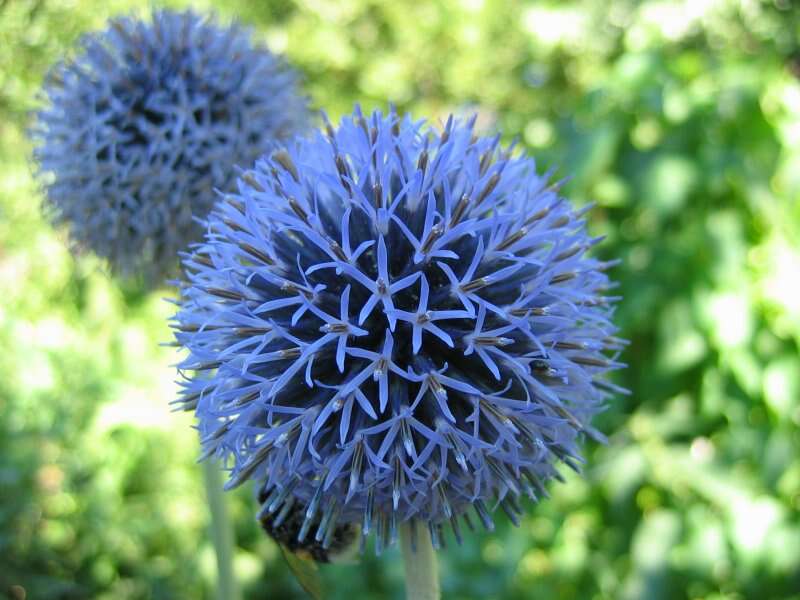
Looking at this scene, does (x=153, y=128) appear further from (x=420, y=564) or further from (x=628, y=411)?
(x=628, y=411)

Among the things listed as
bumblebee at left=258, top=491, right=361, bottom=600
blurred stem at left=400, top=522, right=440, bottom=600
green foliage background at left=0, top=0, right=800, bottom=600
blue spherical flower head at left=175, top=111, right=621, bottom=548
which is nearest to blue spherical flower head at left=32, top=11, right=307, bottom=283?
green foliage background at left=0, top=0, right=800, bottom=600

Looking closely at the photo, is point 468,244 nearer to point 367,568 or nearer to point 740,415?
point 740,415

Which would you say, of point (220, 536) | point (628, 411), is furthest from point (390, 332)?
point (628, 411)

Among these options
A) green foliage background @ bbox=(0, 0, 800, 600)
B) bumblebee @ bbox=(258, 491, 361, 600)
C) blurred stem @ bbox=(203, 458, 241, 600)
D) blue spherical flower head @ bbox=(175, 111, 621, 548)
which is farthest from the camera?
green foliage background @ bbox=(0, 0, 800, 600)

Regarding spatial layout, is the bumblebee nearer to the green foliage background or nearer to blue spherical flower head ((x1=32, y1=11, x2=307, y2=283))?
blue spherical flower head ((x1=32, y1=11, x2=307, y2=283))

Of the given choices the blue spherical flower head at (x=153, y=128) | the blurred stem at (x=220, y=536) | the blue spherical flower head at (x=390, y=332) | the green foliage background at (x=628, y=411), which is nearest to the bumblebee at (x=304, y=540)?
the blue spherical flower head at (x=390, y=332)

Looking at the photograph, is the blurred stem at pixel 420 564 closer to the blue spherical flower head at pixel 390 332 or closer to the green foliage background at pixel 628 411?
the blue spherical flower head at pixel 390 332
